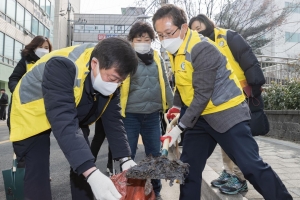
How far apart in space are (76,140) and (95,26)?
52.1 meters

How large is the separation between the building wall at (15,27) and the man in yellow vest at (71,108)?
74.3 ft

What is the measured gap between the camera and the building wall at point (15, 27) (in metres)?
23.1

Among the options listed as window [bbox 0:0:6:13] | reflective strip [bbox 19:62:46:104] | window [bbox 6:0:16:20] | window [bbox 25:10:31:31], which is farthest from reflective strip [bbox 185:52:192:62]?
window [bbox 25:10:31:31]

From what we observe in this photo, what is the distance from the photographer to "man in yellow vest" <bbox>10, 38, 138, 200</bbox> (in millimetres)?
1906

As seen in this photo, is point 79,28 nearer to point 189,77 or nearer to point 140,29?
point 140,29

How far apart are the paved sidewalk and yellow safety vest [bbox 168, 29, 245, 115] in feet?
4.14

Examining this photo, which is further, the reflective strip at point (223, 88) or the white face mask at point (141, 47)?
the white face mask at point (141, 47)

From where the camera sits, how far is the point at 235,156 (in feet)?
7.68

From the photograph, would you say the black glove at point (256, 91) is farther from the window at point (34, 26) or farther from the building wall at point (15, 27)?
the window at point (34, 26)

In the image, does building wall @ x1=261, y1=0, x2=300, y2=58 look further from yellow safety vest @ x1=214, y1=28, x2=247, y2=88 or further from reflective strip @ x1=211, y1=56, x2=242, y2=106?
reflective strip @ x1=211, y1=56, x2=242, y2=106

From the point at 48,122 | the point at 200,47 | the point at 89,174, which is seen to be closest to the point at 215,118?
the point at 200,47

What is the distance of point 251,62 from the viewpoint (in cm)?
291

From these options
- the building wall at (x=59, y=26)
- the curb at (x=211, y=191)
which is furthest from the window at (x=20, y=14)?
the curb at (x=211, y=191)

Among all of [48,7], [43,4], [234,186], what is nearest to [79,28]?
[48,7]
